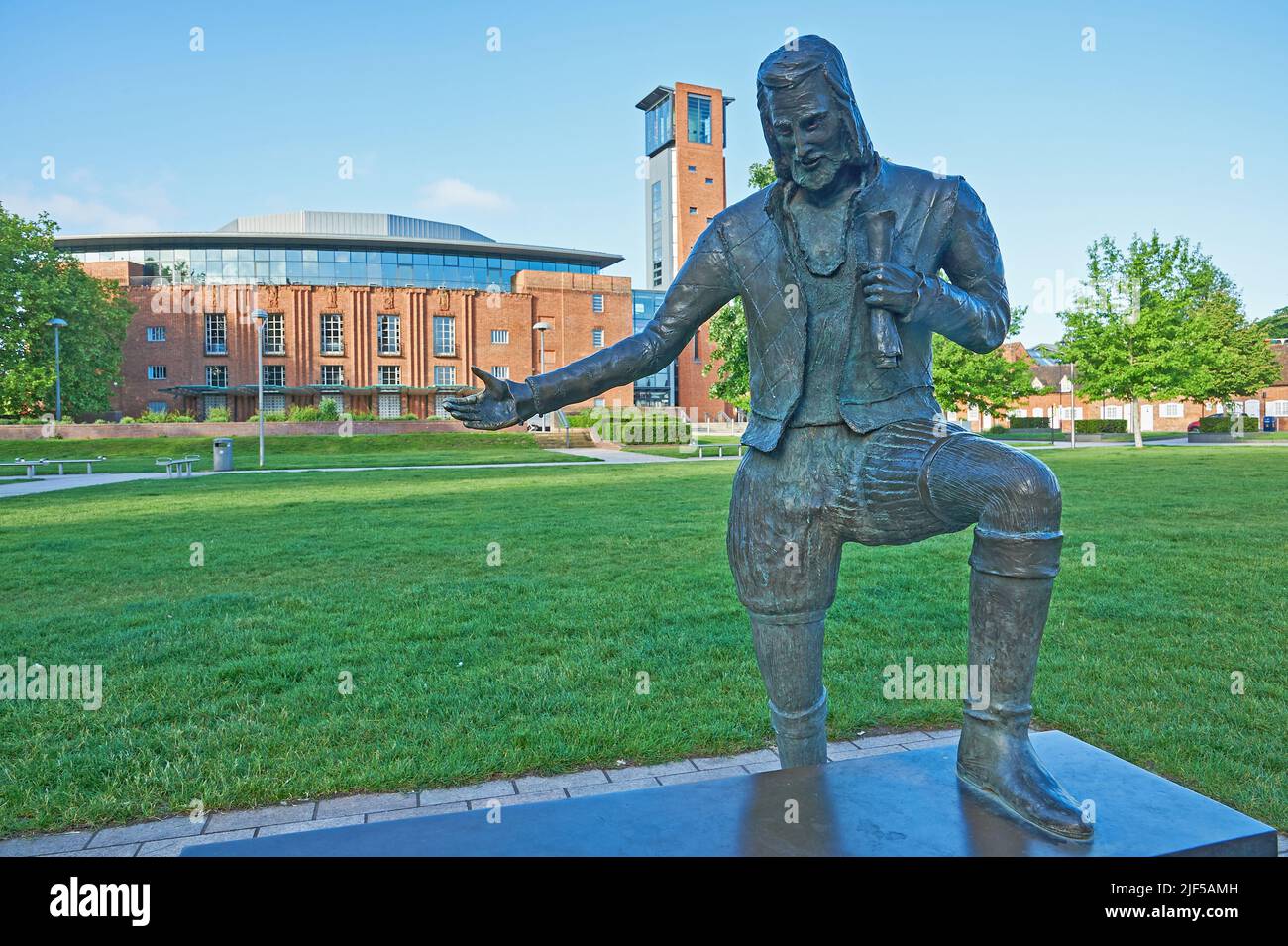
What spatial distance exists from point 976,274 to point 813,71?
0.80 meters

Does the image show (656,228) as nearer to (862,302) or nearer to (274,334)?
(274,334)

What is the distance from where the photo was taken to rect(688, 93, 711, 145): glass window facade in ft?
240

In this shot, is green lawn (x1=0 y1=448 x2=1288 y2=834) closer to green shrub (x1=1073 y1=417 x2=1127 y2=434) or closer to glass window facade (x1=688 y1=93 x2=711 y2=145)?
green shrub (x1=1073 y1=417 x2=1127 y2=434)

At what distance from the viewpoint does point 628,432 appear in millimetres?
45500

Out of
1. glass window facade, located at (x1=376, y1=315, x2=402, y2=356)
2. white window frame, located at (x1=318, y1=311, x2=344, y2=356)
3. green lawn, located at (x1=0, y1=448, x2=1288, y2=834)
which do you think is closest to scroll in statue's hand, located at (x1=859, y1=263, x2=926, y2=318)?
green lawn, located at (x1=0, y1=448, x2=1288, y2=834)

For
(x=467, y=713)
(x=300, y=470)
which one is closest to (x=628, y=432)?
(x=300, y=470)

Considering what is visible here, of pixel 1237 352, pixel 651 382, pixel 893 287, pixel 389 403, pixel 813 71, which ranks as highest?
pixel 1237 352

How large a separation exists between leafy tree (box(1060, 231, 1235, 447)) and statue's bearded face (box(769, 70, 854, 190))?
38418mm

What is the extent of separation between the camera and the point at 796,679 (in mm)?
2857

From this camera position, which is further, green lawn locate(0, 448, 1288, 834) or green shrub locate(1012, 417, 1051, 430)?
green shrub locate(1012, 417, 1051, 430)

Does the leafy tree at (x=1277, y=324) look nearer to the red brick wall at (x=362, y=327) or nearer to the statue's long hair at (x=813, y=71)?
the red brick wall at (x=362, y=327)

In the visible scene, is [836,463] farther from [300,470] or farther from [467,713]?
[300,470]

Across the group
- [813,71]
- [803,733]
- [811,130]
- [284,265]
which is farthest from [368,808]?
[284,265]
